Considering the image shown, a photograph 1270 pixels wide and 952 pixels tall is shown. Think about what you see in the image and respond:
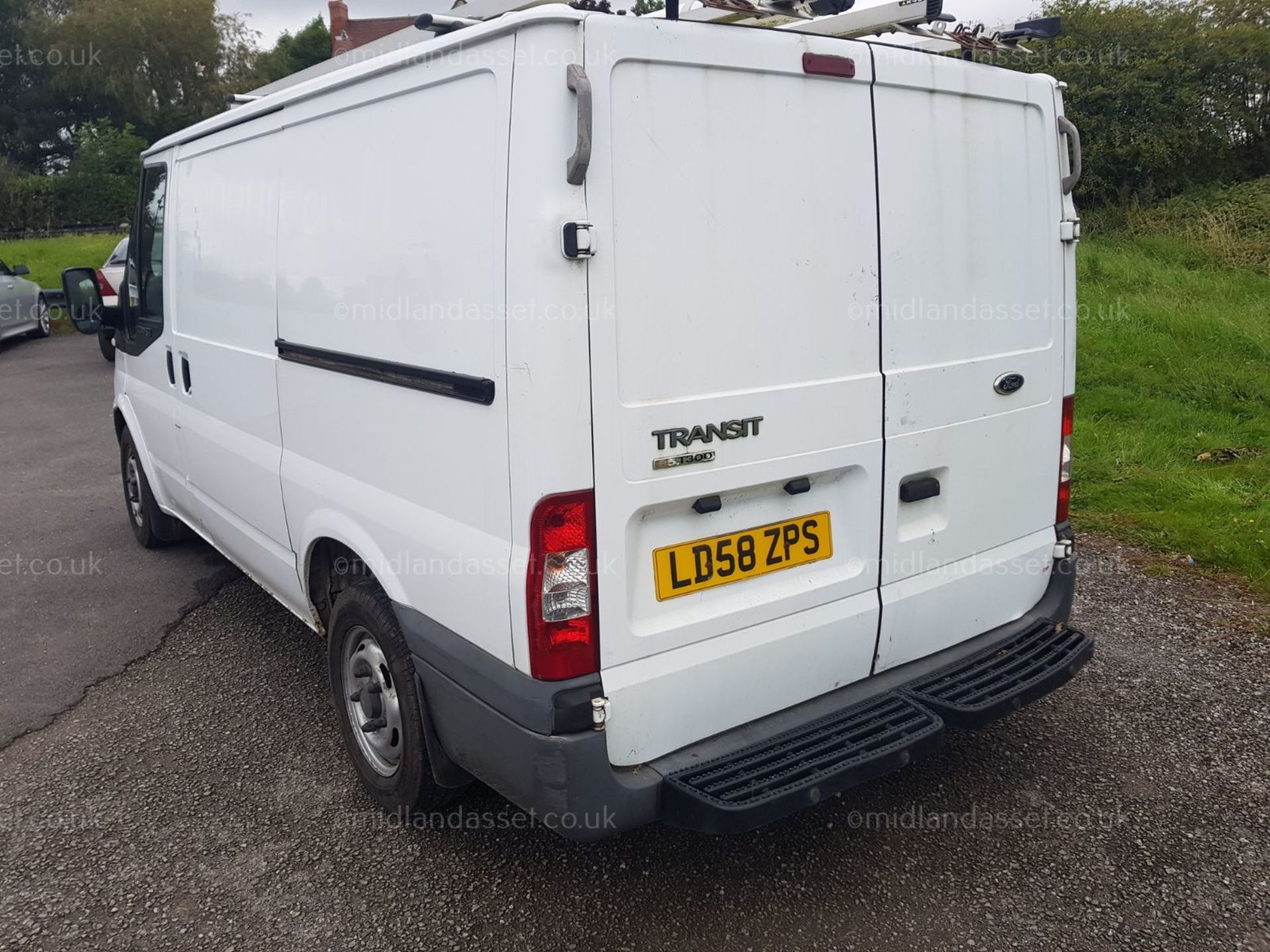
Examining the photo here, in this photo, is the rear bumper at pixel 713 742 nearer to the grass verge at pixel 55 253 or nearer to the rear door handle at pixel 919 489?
the rear door handle at pixel 919 489

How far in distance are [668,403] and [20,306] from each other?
1500 centimetres

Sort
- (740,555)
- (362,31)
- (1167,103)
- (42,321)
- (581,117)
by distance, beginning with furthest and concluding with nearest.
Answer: (362,31) → (42,321) → (1167,103) → (740,555) → (581,117)

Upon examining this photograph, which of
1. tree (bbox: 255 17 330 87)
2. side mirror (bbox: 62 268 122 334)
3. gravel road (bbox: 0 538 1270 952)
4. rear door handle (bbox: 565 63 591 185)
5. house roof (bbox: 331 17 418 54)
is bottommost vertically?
gravel road (bbox: 0 538 1270 952)

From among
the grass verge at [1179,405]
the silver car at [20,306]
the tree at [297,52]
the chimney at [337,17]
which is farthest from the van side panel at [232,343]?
the tree at [297,52]

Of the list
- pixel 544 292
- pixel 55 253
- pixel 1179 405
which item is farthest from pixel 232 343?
pixel 55 253

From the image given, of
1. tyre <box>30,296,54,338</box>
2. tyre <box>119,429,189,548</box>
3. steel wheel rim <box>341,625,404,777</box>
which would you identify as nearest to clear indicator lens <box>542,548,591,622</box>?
steel wheel rim <box>341,625,404,777</box>

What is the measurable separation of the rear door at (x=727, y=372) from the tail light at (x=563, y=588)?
4cm

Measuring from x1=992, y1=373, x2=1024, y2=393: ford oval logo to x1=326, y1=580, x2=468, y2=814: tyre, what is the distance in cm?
199

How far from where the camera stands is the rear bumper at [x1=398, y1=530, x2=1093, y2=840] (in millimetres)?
2502

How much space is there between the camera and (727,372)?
2586 millimetres

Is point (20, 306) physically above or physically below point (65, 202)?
below

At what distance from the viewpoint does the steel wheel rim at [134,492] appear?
231 inches

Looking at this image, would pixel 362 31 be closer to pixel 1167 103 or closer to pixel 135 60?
pixel 135 60

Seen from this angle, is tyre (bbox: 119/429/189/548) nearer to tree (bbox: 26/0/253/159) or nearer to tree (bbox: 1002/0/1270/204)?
tree (bbox: 1002/0/1270/204)
